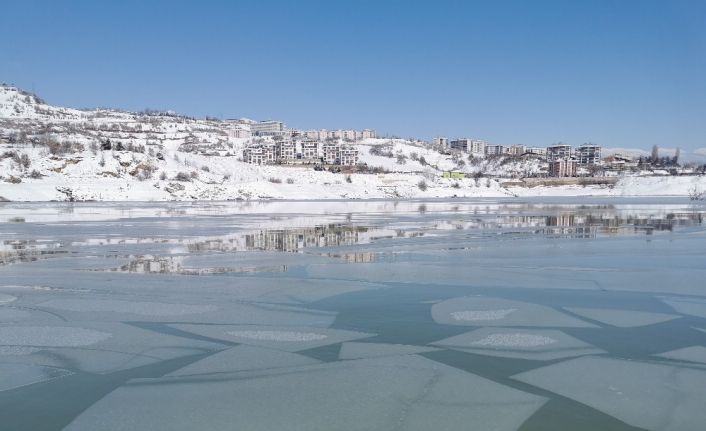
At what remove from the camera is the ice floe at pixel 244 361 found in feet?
14.1

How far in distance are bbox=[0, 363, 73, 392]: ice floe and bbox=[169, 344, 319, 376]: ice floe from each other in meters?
0.89

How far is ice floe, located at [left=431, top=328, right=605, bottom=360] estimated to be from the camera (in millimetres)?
4734

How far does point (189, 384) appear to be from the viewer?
3.99m

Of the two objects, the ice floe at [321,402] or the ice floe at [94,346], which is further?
the ice floe at [94,346]

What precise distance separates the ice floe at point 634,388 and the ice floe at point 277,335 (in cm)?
167

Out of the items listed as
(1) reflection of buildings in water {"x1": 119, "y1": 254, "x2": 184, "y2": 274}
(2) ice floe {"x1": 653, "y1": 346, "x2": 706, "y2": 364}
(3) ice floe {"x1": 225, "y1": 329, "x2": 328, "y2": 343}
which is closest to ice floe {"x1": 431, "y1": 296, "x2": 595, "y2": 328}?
(2) ice floe {"x1": 653, "y1": 346, "x2": 706, "y2": 364}

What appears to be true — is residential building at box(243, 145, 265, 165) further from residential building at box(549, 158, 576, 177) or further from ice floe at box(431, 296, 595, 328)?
ice floe at box(431, 296, 595, 328)

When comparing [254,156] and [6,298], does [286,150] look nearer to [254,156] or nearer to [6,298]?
[254,156]

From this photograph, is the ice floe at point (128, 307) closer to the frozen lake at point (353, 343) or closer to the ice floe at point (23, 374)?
the frozen lake at point (353, 343)

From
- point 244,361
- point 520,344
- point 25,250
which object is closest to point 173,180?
point 25,250

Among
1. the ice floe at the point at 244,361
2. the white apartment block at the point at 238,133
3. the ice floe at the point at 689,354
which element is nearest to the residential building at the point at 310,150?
the white apartment block at the point at 238,133

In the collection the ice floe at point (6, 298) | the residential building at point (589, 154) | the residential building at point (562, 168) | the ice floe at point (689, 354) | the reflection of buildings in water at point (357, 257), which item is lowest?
the ice floe at point (6, 298)

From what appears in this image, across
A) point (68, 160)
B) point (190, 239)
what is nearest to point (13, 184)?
point (68, 160)

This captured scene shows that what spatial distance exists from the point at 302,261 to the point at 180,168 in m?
45.6
